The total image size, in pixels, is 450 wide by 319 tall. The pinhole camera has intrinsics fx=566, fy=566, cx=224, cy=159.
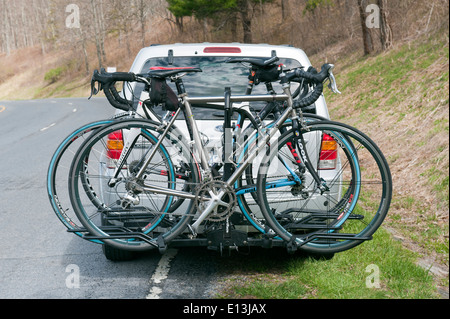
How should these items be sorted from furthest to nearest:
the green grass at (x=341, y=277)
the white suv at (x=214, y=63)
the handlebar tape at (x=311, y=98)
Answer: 1. the white suv at (x=214, y=63)
2. the green grass at (x=341, y=277)
3. the handlebar tape at (x=311, y=98)

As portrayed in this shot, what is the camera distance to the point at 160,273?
499cm

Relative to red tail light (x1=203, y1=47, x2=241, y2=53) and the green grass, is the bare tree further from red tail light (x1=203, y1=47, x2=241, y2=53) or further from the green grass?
the green grass

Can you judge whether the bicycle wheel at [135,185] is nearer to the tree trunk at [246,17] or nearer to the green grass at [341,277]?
the green grass at [341,277]

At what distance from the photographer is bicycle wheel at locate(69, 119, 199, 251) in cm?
436

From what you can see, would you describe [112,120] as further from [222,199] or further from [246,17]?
[246,17]

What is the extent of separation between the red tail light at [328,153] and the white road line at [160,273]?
5.43ft

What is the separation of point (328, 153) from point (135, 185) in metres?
1.63

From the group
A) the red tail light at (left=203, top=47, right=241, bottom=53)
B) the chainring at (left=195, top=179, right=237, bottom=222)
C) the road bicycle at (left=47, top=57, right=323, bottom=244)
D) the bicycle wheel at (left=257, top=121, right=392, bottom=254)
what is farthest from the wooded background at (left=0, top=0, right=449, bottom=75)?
the chainring at (left=195, top=179, right=237, bottom=222)

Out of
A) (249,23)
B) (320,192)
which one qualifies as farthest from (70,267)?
(249,23)

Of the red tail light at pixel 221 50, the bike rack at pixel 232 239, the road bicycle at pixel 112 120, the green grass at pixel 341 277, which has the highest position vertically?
the red tail light at pixel 221 50

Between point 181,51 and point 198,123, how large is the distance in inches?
31.4

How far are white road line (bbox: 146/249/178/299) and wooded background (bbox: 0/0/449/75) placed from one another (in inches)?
432

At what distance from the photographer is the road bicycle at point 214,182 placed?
14.1 ft

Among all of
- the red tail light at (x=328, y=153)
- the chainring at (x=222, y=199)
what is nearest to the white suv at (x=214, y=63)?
the red tail light at (x=328, y=153)
